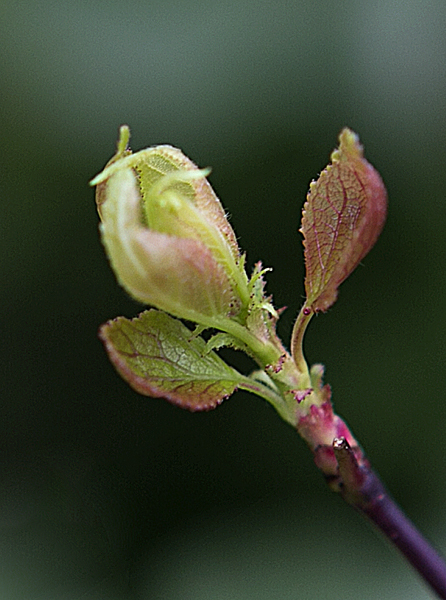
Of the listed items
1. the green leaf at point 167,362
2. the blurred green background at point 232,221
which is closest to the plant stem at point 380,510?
the green leaf at point 167,362

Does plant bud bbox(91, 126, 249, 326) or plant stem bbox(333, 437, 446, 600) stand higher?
plant bud bbox(91, 126, 249, 326)

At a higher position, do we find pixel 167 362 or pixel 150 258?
pixel 150 258

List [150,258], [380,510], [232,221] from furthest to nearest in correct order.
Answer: [232,221] < [380,510] < [150,258]

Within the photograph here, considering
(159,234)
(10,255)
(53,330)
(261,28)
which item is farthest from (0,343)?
(159,234)

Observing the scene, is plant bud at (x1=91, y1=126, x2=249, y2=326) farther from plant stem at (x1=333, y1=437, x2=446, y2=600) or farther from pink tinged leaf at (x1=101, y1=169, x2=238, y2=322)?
plant stem at (x1=333, y1=437, x2=446, y2=600)

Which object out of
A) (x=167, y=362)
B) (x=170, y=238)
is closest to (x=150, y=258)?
(x=170, y=238)

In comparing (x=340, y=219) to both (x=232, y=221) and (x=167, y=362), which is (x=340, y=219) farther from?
(x=232, y=221)

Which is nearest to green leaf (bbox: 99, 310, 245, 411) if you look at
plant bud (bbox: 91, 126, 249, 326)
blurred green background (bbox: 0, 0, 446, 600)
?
plant bud (bbox: 91, 126, 249, 326)
